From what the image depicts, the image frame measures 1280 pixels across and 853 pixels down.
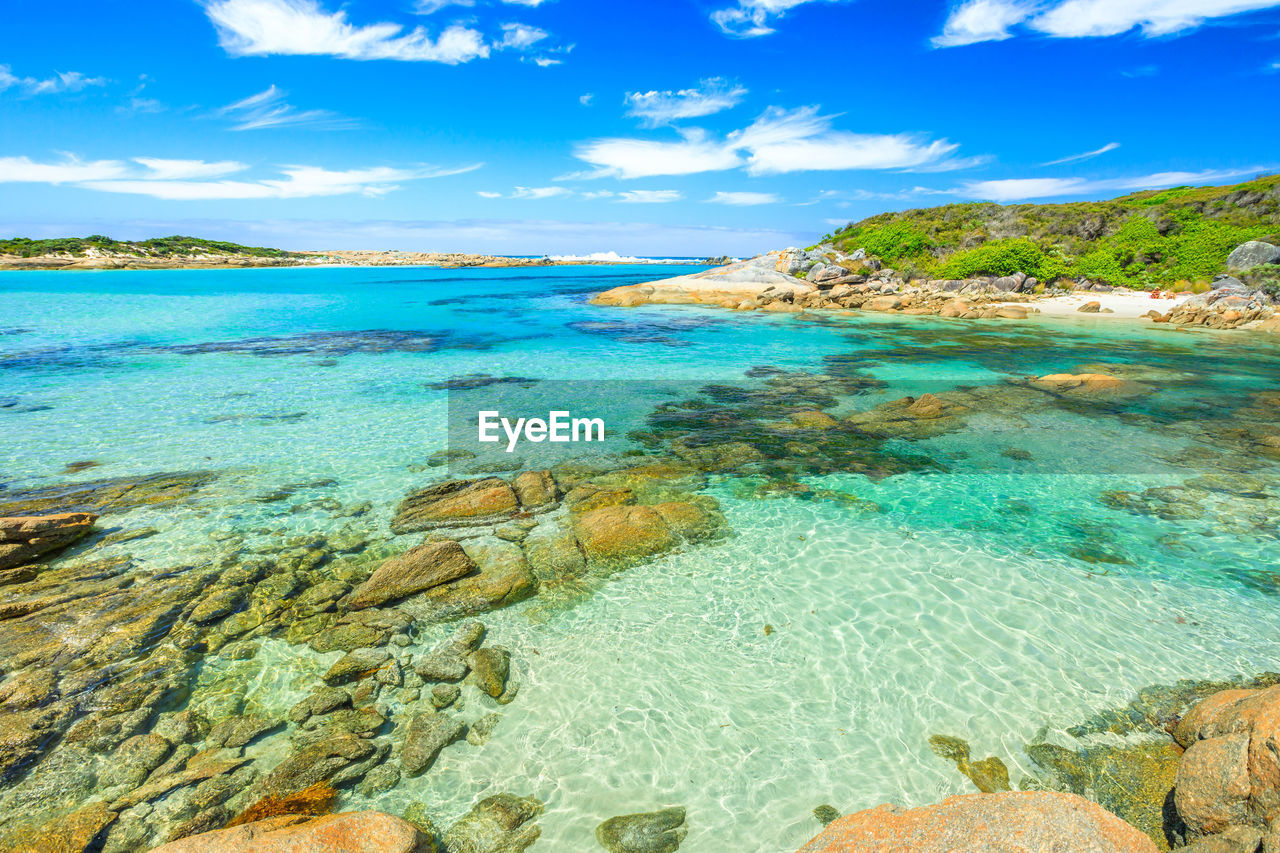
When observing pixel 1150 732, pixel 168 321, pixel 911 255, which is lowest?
pixel 1150 732

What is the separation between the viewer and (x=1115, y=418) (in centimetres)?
1416

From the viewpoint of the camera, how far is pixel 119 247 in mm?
105750

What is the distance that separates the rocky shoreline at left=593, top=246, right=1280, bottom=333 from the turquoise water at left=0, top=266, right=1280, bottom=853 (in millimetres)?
17121

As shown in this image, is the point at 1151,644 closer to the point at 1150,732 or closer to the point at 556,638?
the point at 1150,732

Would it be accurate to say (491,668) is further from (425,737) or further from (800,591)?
(800,591)

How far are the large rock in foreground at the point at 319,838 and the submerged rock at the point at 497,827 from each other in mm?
465

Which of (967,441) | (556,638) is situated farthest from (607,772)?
(967,441)

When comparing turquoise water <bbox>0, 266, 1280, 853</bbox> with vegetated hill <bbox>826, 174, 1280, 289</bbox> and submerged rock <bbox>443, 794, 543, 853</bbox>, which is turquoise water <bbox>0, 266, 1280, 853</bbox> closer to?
submerged rock <bbox>443, 794, 543, 853</bbox>

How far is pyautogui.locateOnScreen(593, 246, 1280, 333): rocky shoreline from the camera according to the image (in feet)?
102

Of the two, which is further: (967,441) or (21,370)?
(21,370)

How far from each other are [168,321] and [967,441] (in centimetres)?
Answer: 4282

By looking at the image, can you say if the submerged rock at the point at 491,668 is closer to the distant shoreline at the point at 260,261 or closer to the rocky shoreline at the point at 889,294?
the rocky shoreline at the point at 889,294

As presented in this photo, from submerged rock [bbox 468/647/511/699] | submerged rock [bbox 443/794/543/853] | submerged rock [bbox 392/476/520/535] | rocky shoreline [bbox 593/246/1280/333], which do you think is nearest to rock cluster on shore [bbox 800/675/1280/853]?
submerged rock [bbox 443/794/543/853]

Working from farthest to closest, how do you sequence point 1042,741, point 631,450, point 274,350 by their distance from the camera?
point 274,350 < point 631,450 < point 1042,741
